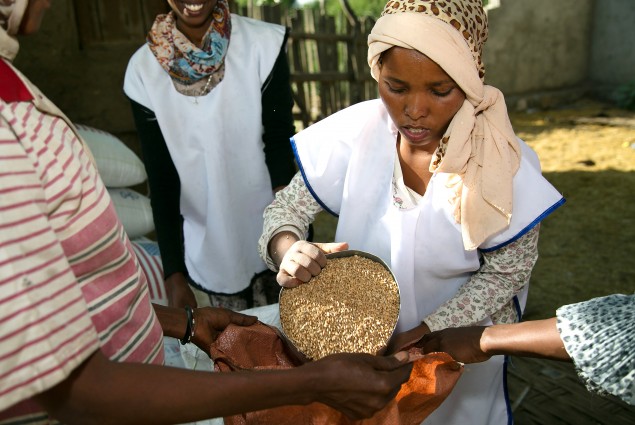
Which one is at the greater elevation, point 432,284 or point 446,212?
point 446,212

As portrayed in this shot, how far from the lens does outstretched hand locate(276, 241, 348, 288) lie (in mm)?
1559

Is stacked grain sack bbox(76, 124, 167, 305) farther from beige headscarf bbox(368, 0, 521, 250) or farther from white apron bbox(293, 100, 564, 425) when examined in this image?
beige headscarf bbox(368, 0, 521, 250)

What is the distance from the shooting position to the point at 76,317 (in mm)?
888

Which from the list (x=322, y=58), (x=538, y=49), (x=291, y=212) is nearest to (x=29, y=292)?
(x=291, y=212)

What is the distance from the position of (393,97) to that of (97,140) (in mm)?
1899

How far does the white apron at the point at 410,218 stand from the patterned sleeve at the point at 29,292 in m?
1.05

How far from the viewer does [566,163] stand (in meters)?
6.42

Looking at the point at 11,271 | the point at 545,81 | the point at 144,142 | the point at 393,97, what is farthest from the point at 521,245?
the point at 545,81

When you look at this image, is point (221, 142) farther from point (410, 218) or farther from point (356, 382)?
point (356, 382)

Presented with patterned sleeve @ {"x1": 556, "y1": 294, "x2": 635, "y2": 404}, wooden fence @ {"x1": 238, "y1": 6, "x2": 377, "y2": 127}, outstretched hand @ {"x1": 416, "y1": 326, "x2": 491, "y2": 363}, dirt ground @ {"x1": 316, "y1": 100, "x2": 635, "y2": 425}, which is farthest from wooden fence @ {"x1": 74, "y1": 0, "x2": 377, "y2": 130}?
patterned sleeve @ {"x1": 556, "y1": 294, "x2": 635, "y2": 404}

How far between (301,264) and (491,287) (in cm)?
54

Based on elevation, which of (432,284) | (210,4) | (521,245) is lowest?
(432,284)

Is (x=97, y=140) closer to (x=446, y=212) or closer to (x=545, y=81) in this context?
(x=446, y=212)

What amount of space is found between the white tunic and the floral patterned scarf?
40 millimetres
